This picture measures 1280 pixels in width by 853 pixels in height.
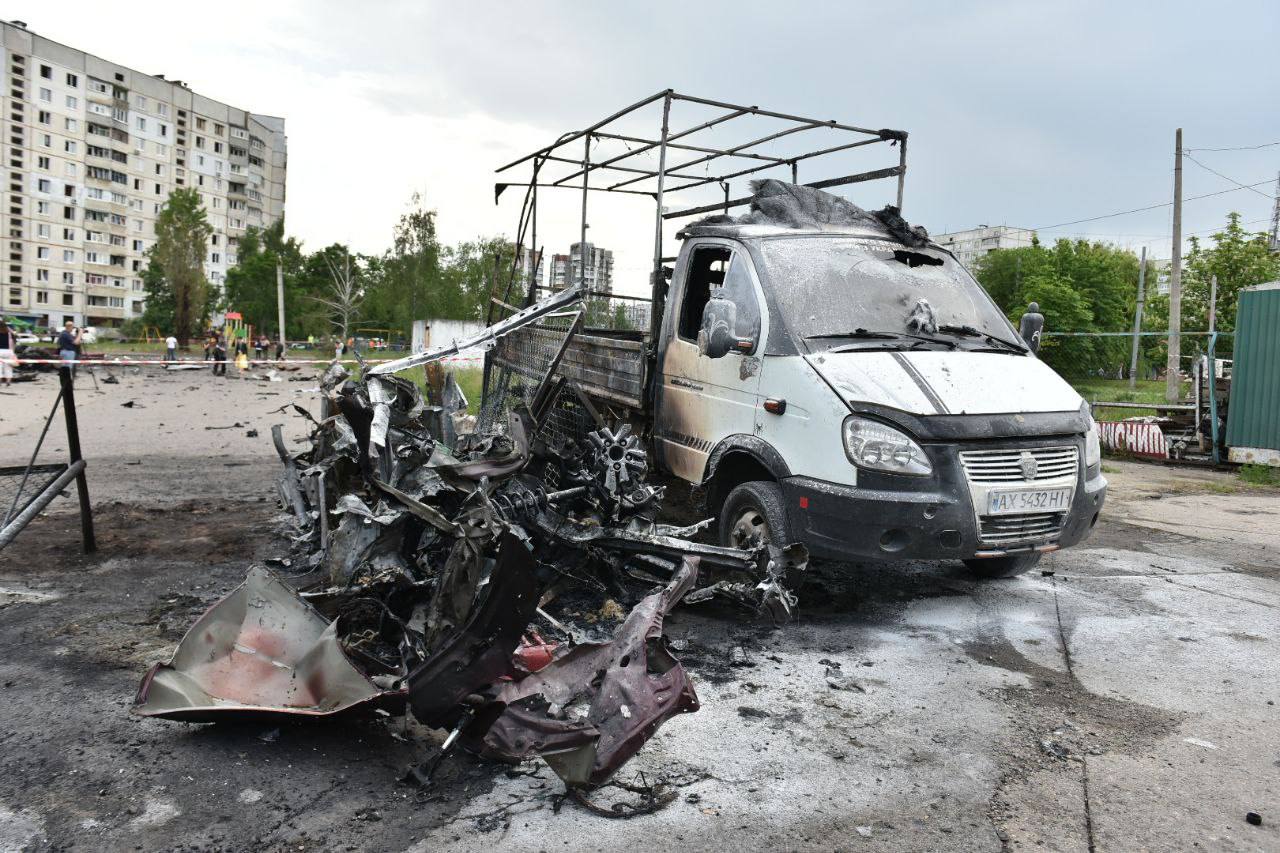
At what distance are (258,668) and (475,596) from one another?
34.4 inches

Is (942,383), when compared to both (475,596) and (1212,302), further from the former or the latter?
(1212,302)

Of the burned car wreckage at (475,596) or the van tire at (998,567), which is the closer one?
the burned car wreckage at (475,596)

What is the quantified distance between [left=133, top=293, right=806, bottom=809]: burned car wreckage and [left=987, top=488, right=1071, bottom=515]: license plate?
3.40 ft

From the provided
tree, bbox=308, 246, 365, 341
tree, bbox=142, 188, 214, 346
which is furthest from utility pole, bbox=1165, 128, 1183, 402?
tree, bbox=142, 188, 214, 346

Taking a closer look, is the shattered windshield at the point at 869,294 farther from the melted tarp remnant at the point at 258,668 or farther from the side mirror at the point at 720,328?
the melted tarp remnant at the point at 258,668

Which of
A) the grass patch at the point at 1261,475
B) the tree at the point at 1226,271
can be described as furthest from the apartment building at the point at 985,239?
the grass patch at the point at 1261,475

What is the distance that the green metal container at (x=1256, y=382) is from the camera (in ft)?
38.1

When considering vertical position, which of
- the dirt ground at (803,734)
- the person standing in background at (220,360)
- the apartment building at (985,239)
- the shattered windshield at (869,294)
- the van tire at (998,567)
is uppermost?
the apartment building at (985,239)

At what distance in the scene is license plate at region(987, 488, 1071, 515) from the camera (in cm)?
425

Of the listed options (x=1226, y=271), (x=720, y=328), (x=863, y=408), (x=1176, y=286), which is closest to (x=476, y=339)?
(x=720, y=328)

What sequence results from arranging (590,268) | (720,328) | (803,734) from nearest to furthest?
(803,734), (720,328), (590,268)

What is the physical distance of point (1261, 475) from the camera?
10953 mm

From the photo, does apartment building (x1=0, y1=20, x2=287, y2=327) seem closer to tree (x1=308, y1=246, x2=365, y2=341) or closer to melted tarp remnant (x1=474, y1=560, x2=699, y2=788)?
tree (x1=308, y1=246, x2=365, y2=341)

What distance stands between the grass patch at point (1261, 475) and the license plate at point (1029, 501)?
8.14m
